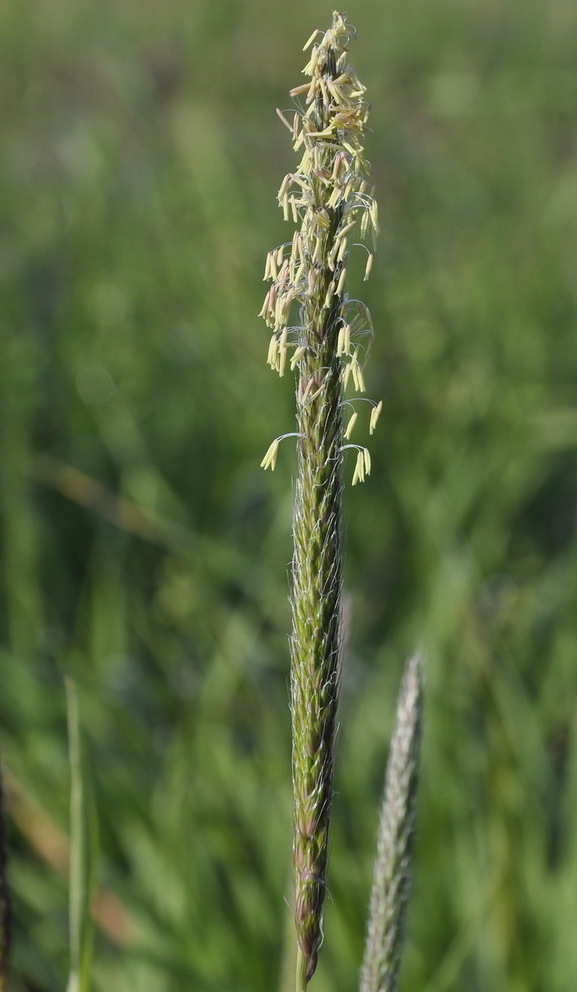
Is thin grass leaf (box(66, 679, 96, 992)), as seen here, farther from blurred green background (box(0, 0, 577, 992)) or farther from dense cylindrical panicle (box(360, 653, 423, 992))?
dense cylindrical panicle (box(360, 653, 423, 992))

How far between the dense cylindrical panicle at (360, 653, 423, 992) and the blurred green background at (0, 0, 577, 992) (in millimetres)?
272

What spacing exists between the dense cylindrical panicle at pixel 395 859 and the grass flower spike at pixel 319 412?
138 mm

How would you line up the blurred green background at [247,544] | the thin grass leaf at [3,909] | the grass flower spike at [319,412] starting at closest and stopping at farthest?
the grass flower spike at [319,412], the thin grass leaf at [3,909], the blurred green background at [247,544]

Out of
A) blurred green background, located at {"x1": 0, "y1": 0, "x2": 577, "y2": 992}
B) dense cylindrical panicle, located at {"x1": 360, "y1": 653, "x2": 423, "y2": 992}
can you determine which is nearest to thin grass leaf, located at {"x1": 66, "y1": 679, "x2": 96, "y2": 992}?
blurred green background, located at {"x1": 0, "y1": 0, "x2": 577, "y2": 992}

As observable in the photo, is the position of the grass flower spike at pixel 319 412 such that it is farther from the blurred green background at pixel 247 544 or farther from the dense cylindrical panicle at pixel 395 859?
the blurred green background at pixel 247 544

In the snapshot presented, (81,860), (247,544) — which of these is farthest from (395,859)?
(247,544)

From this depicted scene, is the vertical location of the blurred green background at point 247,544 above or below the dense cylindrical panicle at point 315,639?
above

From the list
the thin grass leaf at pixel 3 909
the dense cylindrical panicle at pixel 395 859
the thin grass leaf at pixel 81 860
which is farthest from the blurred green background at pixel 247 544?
the dense cylindrical panicle at pixel 395 859

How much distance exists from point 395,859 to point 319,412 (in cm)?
40

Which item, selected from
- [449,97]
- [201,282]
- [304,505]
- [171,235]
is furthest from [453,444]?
A: [304,505]

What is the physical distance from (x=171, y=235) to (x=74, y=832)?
3.74 metres

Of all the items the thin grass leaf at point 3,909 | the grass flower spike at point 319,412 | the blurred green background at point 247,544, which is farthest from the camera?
the blurred green background at point 247,544

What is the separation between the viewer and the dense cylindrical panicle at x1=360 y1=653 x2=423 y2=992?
2.68 ft

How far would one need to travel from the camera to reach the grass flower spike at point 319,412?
0.64 metres
